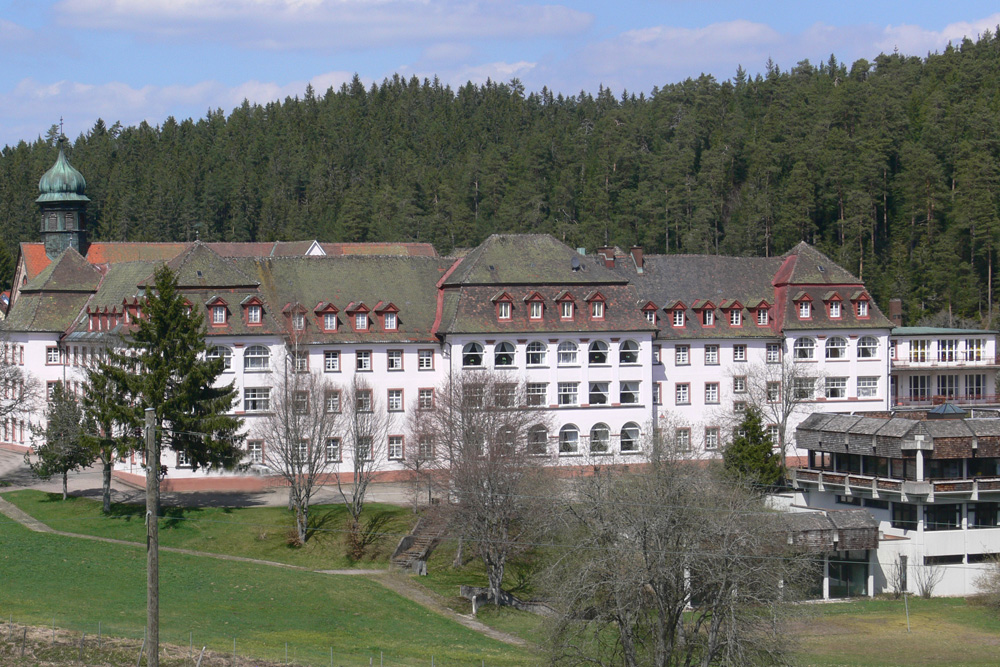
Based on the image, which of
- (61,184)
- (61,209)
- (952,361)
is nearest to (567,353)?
(952,361)

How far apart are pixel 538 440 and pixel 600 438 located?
4443 millimetres

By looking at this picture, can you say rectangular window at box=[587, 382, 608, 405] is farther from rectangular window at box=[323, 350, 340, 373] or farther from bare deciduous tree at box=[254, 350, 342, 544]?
bare deciduous tree at box=[254, 350, 342, 544]

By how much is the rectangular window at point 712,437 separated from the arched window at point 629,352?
6318 mm

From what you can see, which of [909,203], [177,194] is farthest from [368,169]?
[909,203]

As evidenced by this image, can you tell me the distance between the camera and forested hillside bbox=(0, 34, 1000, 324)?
106 metres

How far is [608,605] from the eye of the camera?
118ft

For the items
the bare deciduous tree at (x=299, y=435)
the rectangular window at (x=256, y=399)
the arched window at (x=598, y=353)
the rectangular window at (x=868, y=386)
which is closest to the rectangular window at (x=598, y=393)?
the arched window at (x=598, y=353)

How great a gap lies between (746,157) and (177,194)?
7082 cm

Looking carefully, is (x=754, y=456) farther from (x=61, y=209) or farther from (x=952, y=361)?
(x=61, y=209)

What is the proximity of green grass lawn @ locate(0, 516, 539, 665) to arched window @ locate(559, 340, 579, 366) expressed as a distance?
20325mm

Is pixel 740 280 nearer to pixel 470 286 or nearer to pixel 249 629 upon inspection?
pixel 470 286

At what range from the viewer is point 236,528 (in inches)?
2098

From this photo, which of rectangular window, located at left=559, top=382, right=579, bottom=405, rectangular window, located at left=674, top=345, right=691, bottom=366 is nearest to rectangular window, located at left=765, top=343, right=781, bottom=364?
rectangular window, located at left=674, top=345, right=691, bottom=366

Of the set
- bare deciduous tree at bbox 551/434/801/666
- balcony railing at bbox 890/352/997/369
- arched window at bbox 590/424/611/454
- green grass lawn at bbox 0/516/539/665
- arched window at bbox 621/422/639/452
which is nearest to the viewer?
bare deciduous tree at bbox 551/434/801/666
